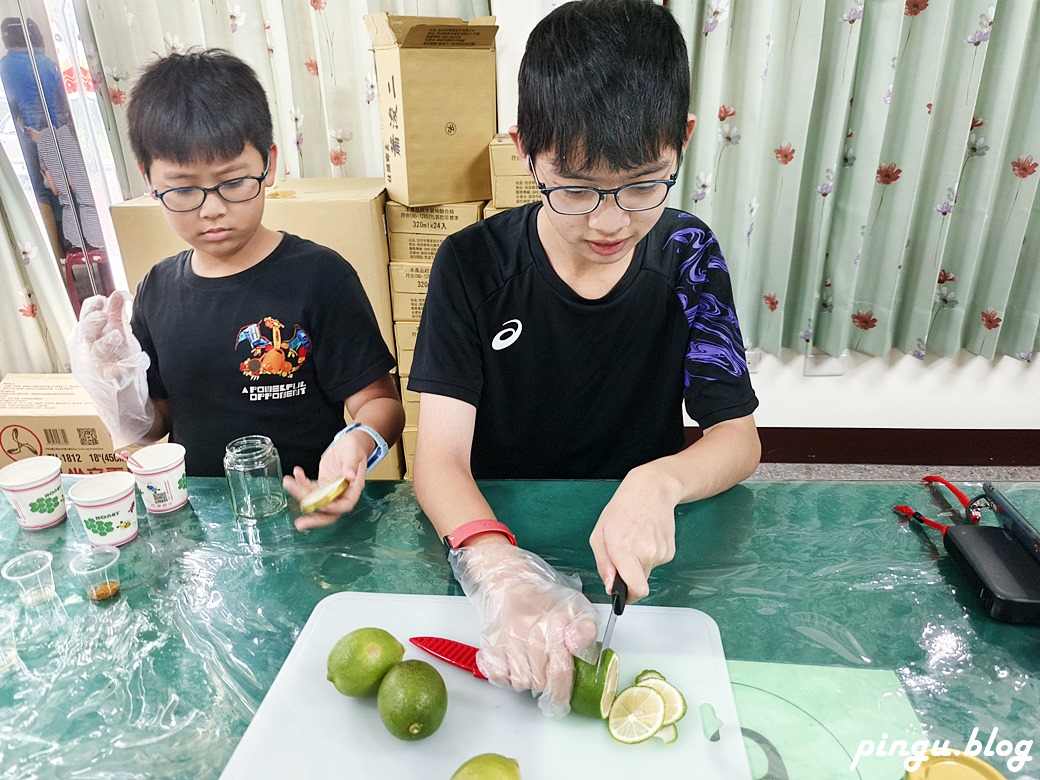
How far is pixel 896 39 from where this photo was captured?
2.09 m

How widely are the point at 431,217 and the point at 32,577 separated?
4.77ft

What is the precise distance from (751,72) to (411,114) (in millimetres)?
1078

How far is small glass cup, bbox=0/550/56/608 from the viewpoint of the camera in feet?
2.98

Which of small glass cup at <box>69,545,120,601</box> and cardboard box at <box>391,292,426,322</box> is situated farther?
cardboard box at <box>391,292,426,322</box>

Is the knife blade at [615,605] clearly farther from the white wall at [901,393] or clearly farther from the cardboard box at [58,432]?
the white wall at [901,393]

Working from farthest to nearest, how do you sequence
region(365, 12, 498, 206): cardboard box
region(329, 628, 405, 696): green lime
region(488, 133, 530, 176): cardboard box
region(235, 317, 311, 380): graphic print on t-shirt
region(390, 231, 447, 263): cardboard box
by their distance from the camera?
region(390, 231, 447, 263): cardboard box, region(488, 133, 530, 176): cardboard box, region(365, 12, 498, 206): cardboard box, region(235, 317, 311, 380): graphic print on t-shirt, region(329, 628, 405, 696): green lime

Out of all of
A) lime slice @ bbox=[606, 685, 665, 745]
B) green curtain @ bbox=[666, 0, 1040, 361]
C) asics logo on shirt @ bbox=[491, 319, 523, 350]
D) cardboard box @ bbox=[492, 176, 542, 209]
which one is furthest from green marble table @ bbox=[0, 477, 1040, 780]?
green curtain @ bbox=[666, 0, 1040, 361]

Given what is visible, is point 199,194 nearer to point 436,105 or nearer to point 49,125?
point 436,105

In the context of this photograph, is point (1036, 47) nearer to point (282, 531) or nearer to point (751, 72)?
point (751, 72)

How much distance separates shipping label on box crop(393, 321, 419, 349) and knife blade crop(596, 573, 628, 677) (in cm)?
151

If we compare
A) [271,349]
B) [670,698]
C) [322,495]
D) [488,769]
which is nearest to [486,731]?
[488,769]

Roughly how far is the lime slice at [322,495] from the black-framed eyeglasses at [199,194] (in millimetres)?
595

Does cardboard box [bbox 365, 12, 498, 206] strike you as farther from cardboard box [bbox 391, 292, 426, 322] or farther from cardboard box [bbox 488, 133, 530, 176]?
cardboard box [bbox 391, 292, 426, 322]

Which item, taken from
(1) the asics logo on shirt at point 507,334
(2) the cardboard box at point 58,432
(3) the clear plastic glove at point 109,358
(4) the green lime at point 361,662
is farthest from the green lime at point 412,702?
(2) the cardboard box at point 58,432
